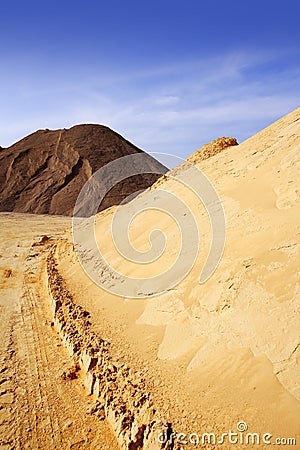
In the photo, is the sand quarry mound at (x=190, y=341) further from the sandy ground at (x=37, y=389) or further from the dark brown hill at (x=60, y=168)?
the dark brown hill at (x=60, y=168)

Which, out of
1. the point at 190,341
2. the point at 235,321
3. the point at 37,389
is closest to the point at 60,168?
the point at 37,389

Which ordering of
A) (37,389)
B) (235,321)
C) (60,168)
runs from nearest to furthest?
(235,321) < (37,389) < (60,168)

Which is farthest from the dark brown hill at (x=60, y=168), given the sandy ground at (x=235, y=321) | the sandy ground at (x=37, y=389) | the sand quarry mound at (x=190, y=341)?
the sandy ground at (x=235, y=321)

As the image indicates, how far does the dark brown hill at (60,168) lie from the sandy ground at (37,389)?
2043 centimetres

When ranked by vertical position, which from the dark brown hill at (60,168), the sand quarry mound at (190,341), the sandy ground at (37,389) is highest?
the dark brown hill at (60,168)

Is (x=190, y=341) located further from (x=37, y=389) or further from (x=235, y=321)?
(x=37, y=389)

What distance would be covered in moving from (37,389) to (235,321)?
105 inches

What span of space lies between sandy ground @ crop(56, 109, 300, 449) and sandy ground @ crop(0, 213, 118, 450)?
2.43 ft

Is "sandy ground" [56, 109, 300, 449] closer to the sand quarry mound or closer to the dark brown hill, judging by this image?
the sand quarry mound

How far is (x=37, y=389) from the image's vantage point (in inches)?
178

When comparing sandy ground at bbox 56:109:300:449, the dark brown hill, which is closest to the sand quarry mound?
sandy ground at bbox 56:109:300:449

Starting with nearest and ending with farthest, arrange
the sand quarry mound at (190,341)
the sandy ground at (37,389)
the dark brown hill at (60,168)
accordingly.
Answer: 1. the sand quarry mound at (190,341)
2. the sandy ground at (37,389)
3. the dark brown hill at (60,168)

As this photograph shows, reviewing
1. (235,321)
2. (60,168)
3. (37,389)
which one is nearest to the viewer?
(235,321)

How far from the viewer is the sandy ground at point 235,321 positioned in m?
3.31
